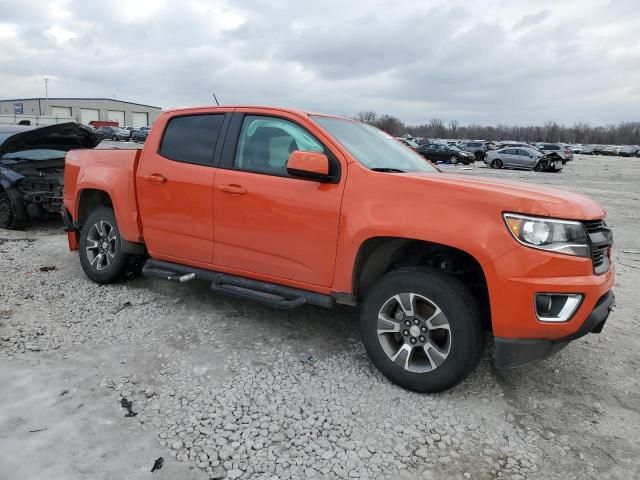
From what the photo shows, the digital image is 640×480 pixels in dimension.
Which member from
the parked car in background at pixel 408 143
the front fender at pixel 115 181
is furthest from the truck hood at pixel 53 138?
the parked car in background at pixel 408 143

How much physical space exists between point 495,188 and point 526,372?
1.47 m

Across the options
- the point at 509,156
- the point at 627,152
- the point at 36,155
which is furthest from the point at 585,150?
the point at 36,155

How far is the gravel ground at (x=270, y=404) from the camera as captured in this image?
269 centimetres

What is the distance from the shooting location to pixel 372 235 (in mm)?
3408

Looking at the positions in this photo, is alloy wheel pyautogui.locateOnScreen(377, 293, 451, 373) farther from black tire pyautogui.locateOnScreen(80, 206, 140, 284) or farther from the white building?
the white building

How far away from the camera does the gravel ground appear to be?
269cm

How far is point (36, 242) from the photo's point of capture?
760 centimetres

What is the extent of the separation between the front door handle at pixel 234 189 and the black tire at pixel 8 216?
582 centimetres

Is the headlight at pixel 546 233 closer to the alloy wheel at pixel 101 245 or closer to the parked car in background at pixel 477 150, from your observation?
the alloy wheel at pixel 101 245

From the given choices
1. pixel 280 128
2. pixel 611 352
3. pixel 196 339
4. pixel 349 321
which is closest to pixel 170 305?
pixel 196 339

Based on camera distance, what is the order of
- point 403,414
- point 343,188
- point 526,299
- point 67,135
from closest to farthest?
1. point 526,299
2. point 403,414
3. point 343,188
4. point 67,135

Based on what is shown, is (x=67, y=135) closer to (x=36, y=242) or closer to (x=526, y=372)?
(x=36, y=242)

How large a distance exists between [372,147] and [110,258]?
302 cm

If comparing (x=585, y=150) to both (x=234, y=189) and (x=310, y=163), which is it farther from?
(x=310, y=163)
